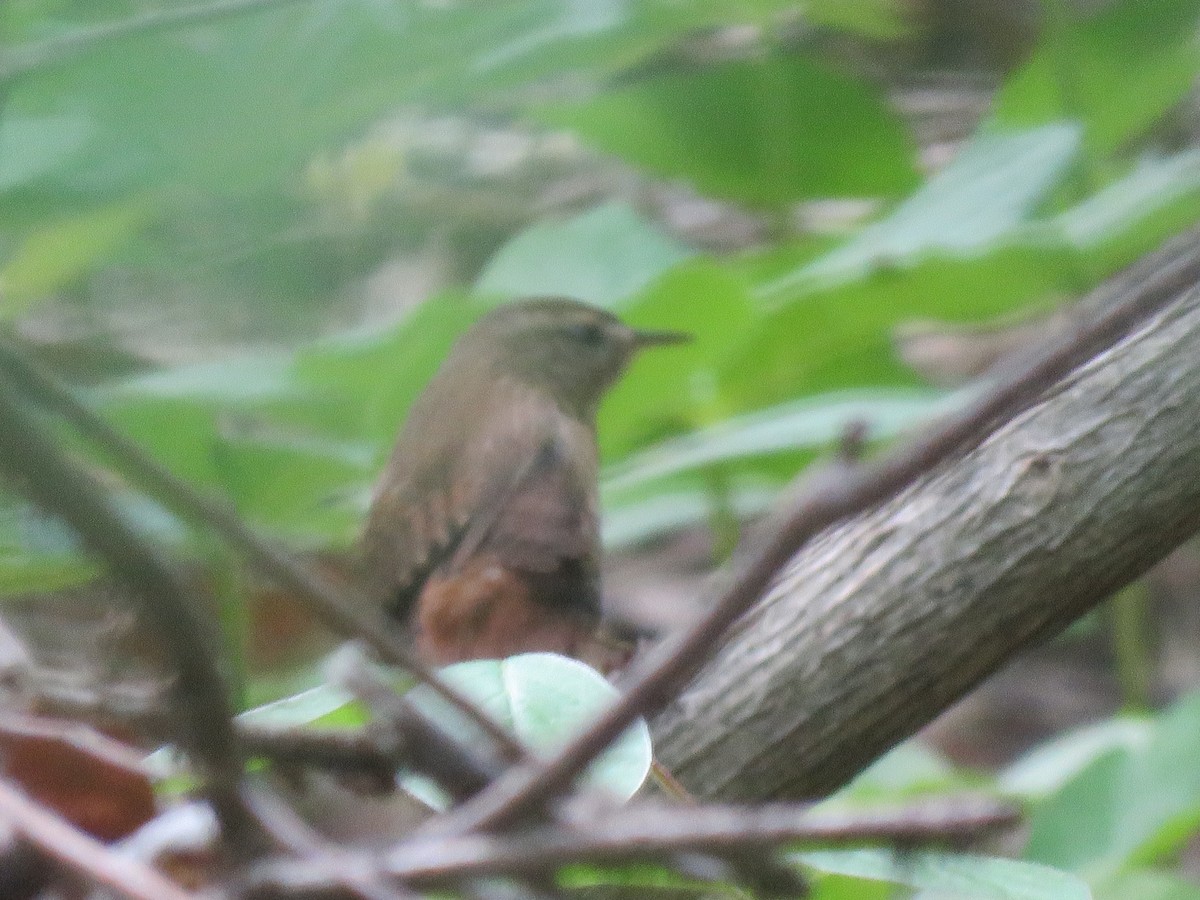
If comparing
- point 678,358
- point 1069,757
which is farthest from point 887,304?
point 1069,757

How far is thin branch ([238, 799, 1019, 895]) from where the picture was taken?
0.40 meters

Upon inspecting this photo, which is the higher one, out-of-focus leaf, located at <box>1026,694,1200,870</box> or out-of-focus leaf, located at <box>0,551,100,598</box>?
out-of-focus leaf, located at <box>0,551,100,598</box>

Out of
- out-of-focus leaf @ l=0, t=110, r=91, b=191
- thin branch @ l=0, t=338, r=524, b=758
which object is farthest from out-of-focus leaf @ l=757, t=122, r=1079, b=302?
thin branch @ l=0, t=338, r=524, b=758

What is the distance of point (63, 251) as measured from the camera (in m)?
1.24

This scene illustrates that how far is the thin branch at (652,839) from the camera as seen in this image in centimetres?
40

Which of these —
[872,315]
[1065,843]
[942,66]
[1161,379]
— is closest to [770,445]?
[872,315]

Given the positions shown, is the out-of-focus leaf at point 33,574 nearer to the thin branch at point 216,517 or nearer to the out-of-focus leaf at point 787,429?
the thin branch at point 216,517

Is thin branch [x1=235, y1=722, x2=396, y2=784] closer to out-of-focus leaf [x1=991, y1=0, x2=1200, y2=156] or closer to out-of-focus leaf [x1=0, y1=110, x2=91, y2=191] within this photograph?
out-of-focus leaf [x1=0, y1=110, x2=91, y2=191]

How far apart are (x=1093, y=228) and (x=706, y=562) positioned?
214 cm

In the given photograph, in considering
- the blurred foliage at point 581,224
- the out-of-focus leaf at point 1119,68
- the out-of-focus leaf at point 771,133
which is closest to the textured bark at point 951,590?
the blurred foliage at point 581,224

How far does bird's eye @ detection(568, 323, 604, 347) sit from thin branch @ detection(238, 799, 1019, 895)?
2.00 metres

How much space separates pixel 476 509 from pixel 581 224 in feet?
2.71

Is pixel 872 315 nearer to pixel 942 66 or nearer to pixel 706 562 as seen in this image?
pixel 706 562

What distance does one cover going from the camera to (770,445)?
186cm
